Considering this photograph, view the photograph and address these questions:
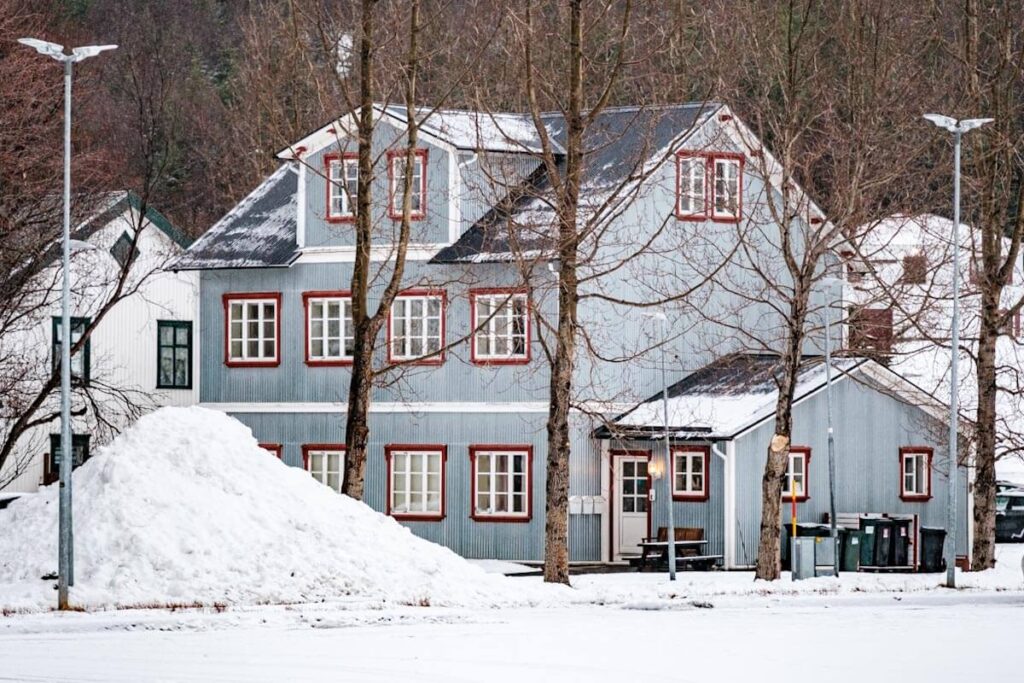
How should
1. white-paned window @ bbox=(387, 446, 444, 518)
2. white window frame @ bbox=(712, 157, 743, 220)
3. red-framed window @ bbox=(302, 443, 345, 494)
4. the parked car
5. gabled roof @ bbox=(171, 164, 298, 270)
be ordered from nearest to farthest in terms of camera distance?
white window frame @ bbox=(712, 157, 743, 220) → white-paned window @ bbox=(387, 446, 444, 518) → red-framed window @ bbox=(302, 443, 345, 494) → gabled roof @ bbox=(171, 164, 298, 270) → the parked car

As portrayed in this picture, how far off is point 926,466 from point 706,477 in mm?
6030

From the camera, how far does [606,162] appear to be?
42906mm

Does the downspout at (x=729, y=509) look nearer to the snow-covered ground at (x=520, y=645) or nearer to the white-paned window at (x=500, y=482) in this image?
the white-paned window at (x=500, y=482)

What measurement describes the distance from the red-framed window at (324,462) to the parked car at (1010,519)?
19568 mm

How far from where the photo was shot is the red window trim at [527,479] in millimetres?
42562

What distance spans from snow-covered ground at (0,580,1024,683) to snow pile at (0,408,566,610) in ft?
3.40

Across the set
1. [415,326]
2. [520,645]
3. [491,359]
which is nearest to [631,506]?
[491,359]

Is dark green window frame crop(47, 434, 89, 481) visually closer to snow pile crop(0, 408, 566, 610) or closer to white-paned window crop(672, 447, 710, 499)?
white-paned window crop(672, 447, 710, 499)

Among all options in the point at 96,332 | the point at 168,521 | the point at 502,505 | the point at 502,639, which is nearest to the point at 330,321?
the point at 502,505

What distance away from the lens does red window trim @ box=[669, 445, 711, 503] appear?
137 feet

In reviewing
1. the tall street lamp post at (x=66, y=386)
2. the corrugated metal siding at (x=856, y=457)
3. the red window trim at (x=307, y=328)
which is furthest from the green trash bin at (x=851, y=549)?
the tall street lamp post at (x=66, y=386)

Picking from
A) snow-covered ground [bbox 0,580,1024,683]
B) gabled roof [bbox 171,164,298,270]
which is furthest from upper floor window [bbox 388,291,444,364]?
snow-covered ground [bbox 0,580,1024,683]

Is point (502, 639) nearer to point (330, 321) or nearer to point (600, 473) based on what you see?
point (600, 473)

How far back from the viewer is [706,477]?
137ft
